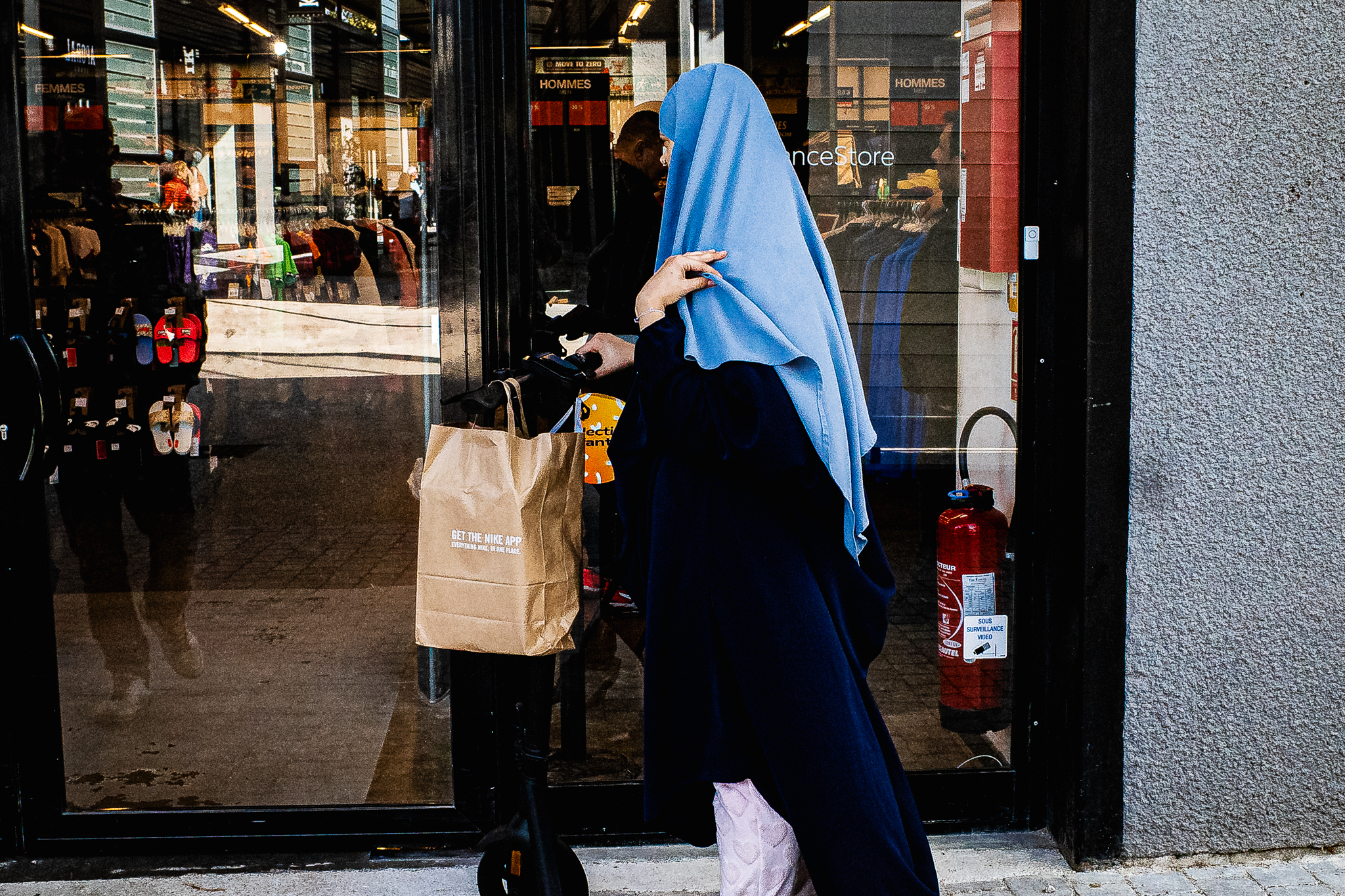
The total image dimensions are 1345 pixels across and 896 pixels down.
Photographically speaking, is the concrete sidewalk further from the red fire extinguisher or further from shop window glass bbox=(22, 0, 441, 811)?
the red fire extinguisher

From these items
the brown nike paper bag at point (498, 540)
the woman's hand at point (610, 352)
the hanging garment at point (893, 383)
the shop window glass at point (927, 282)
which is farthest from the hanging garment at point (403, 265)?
the hanging garment at point (893, 383)

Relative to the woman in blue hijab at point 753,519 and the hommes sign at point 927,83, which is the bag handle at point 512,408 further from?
the hommes sign at point 927,83

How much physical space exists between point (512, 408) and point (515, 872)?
1.14 meters

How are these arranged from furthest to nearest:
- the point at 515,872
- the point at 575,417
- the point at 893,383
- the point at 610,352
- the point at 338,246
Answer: the point at 893,383 → the point at 338,246 → the point at 515,872 → the point at 610,352 → the point at 575,417

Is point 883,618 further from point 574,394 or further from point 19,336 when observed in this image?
point 19,336

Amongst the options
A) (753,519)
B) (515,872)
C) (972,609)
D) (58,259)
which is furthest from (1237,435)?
(58,259)

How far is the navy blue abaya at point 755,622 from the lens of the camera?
89.7 inches

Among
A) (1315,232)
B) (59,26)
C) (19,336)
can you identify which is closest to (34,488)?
(19,336)

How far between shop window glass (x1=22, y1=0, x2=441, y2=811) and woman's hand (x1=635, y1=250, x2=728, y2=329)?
112 centimetres

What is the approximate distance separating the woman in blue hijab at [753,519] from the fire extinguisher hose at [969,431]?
109 centimetres

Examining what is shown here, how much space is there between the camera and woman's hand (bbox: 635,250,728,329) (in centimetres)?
229

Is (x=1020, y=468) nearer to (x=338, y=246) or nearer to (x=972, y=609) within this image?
(x=972, y=609)

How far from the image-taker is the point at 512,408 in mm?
2520

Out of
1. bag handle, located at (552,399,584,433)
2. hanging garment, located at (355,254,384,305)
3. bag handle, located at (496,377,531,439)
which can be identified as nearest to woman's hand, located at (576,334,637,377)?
bag handle, located at (552,399,584,433)
